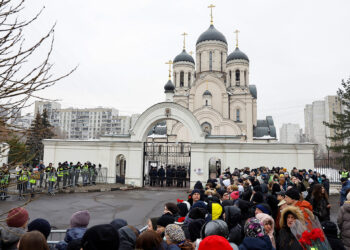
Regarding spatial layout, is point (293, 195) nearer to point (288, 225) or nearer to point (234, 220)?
point (288, 225)

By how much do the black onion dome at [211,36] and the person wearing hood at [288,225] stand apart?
4014cm

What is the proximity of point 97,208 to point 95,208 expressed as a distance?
0.08 metres

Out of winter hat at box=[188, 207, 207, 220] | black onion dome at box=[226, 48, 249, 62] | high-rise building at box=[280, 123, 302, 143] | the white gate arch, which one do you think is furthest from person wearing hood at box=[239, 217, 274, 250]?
high-rise building at box=[280, 123, 302, 143]

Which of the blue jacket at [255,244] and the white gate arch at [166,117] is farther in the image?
the white gate arch at [166,117]

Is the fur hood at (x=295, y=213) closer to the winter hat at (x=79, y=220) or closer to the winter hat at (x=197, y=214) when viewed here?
the winter hat at (x=197, y=214)

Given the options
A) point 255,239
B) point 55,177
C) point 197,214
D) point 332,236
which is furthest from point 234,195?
point 55,177

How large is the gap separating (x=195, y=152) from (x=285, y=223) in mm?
13683

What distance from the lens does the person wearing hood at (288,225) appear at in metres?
3.49

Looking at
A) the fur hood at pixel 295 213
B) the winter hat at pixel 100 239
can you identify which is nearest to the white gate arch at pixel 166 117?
the fur hood at pixel 295 213

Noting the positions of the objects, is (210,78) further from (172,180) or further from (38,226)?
(38,226)

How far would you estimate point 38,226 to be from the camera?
11.1 ft

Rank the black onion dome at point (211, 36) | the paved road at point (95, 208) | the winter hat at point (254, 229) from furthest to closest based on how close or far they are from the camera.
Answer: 1. the black onion dome at point (211, 36)
2. the paved road at point (95, 208)
3. the winter hat at point (254, 229)

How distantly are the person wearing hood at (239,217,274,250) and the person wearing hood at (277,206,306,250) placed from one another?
0.47 metres

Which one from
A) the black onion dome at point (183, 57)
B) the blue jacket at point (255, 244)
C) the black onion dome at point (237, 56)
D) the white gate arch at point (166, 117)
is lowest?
the blue jacket at point (255, 244)
